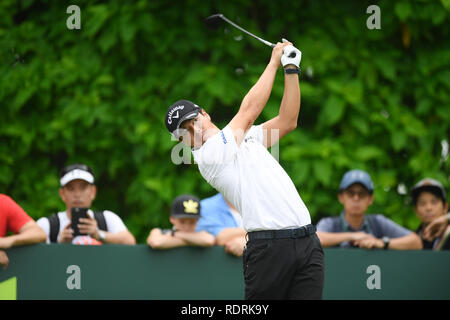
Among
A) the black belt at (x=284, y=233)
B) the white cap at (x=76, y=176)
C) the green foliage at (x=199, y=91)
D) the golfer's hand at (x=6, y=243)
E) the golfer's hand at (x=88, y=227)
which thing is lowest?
the black belt at (x=284, y=233)

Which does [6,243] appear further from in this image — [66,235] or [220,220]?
[220,220]

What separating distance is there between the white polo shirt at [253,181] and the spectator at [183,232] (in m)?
1.12

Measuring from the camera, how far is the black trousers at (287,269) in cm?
407

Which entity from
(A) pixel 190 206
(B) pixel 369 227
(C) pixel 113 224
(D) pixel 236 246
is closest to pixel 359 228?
(B) pixel 369 227

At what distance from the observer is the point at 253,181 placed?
4.13 metres

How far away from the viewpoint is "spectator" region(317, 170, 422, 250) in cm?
538

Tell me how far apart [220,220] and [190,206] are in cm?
34

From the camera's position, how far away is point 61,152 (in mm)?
7488
